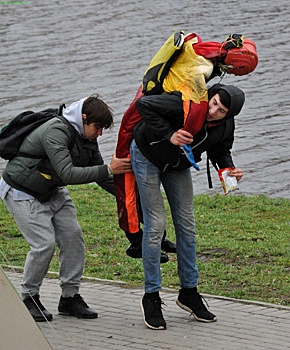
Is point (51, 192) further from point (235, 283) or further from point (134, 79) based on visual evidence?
point (134, 79)

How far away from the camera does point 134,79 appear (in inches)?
656

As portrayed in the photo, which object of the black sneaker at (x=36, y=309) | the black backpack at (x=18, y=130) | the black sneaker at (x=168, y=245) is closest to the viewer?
the black backpack at (x=18, y=130)

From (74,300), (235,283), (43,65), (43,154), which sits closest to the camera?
(43,154)

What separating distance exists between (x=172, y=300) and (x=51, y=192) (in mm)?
1281

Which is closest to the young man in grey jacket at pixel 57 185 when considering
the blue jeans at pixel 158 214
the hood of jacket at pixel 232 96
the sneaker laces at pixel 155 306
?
the blue jeans at pixel 158 214

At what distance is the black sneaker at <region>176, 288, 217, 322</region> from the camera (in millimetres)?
5852

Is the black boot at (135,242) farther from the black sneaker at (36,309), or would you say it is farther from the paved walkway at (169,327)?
the black sneaker at (36,309)

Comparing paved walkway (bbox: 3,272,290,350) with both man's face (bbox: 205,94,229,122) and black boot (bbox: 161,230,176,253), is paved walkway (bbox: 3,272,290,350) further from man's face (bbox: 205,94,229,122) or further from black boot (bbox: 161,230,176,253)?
man's face (bbox: 205,94,229,122)

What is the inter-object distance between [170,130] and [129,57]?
533 inches

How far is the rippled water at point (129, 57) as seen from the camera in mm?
12234

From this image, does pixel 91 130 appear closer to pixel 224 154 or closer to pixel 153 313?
pixel 224 154

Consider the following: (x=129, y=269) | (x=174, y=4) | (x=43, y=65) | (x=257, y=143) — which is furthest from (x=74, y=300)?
(x=174, y=4)

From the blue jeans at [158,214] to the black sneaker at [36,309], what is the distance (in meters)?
0.72

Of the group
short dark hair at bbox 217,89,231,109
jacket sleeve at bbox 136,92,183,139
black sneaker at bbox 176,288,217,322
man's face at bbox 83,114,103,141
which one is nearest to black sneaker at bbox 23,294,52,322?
black sneaker at bbox 176,288,217,322
